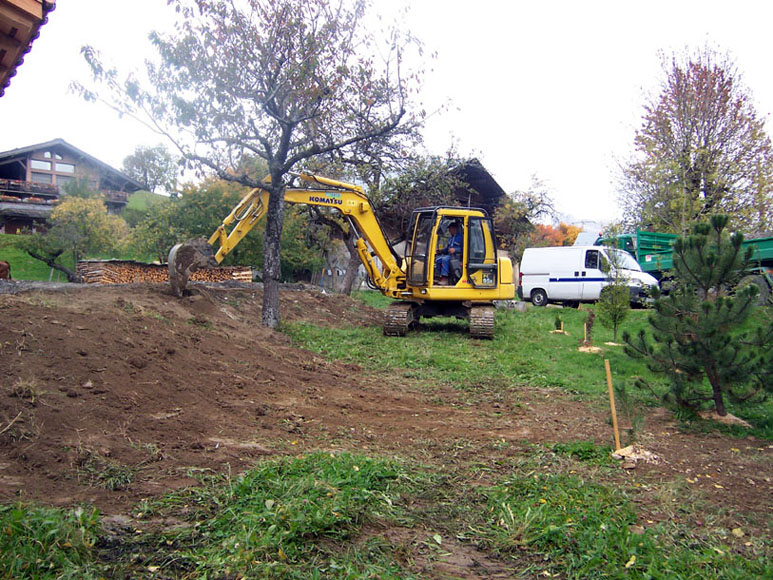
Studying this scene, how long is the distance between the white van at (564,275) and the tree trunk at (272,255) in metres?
10.8

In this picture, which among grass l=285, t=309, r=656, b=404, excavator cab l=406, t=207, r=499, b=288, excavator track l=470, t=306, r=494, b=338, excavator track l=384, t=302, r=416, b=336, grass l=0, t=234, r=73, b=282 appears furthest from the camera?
grass l=0, t=234, r=73, b=282

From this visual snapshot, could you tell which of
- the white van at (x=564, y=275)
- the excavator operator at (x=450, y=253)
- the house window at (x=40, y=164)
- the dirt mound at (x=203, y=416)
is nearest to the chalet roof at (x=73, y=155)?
the house window at (x=40, y=164)

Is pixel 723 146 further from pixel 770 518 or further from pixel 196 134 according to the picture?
pixel 770 518

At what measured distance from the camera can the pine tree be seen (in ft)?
21.2

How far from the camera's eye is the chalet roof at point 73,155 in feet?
107

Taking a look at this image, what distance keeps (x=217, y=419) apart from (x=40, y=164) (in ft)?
113

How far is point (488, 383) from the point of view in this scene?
29.8 ft

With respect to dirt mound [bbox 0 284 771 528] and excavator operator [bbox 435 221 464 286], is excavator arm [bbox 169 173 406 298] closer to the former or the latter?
excavator operator [bbox 435 221 464 286]

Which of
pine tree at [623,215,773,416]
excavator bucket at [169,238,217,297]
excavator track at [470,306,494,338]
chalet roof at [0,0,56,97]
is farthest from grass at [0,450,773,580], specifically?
excavator track at [470,306,494,338]

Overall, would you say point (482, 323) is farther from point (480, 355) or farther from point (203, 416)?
point (203, 416)

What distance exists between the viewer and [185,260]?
38.4ft

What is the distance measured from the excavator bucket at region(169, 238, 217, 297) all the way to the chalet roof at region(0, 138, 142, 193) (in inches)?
1048

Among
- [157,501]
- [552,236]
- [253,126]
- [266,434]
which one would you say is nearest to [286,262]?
[253,126]

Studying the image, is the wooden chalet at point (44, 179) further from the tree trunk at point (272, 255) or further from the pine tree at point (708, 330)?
the pine tree at point (708, 330)
